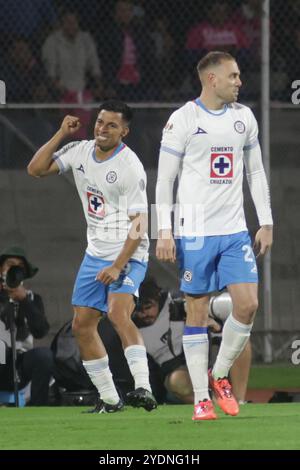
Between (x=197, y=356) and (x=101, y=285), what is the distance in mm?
1080

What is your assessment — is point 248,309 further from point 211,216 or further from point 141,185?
point 141,185

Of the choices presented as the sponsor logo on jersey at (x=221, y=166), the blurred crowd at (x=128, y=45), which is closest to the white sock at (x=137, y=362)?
the sponsor logo on jersey at (x=221, y=166)

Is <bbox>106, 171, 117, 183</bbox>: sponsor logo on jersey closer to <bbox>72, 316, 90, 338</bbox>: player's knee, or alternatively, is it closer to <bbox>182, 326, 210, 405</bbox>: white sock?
<bbox>72, 316, 90, 338</bbox>: player's knee

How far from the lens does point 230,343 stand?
8273 millimetres

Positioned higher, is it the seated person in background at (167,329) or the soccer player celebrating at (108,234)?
the soccer player celebrating at (108,234)

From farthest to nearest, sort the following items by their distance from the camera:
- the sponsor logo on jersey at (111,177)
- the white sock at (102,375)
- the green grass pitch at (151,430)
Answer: the white sock at (102,375)
the sponsor logo on jersey at (111,177)
the green grass pitch at (151,430)

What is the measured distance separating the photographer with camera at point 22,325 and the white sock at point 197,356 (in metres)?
2.58

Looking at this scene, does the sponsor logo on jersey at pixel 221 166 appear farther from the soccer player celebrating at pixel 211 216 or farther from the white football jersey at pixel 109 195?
the white football jersey at pixel 109 195

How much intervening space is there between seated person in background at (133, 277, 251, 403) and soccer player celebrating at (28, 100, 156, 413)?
1435 mm

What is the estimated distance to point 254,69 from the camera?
13266 millimetres

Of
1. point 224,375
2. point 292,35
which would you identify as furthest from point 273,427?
point 292,35

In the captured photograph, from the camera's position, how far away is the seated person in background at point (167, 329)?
10.6 metres

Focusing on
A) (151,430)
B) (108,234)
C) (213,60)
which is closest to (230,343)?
(151,430)
